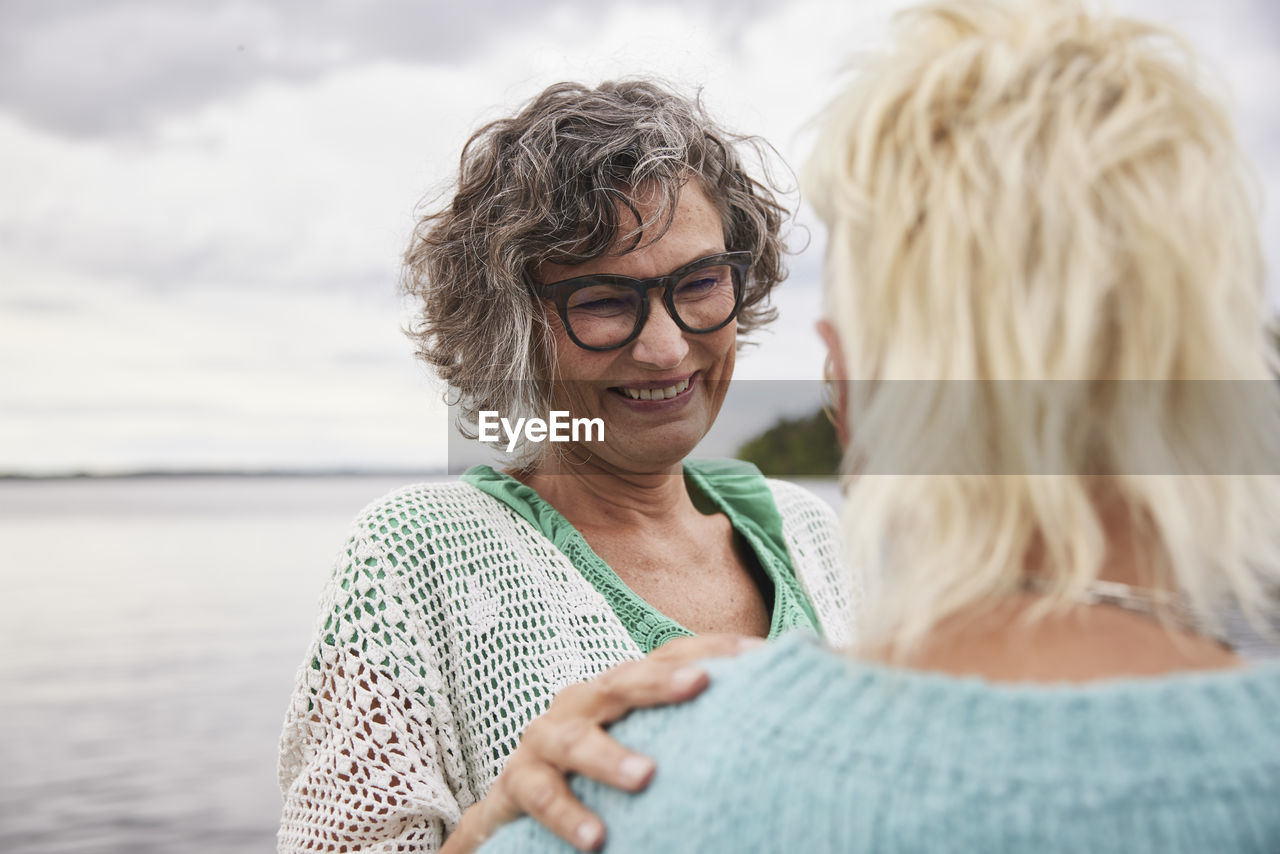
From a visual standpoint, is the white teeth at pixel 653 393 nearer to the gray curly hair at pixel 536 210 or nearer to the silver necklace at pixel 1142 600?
the gray curly hair at pixel 536 210

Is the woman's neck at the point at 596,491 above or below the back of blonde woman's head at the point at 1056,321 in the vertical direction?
below

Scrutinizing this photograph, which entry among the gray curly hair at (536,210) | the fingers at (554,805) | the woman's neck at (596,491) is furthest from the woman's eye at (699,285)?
the fingers at (554,805)

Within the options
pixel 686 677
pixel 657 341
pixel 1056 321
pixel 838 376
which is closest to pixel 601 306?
pixel 657 341

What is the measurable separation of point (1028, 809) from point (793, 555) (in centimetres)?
173

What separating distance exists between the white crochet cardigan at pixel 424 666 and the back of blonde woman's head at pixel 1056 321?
89 cm

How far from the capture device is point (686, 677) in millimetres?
1049

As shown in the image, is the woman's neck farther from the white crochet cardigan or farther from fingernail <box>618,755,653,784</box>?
fingernail <box>618,755,653,784</box>

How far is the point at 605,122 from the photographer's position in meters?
2.31

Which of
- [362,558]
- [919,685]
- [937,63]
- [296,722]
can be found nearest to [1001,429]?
[919,685]

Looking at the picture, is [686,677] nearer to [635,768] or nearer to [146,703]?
[635,768]

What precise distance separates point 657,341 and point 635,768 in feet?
4.40

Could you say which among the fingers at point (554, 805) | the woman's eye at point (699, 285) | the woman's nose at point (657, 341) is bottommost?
the fingers at point (554, 805)

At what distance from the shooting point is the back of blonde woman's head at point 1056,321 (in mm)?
881

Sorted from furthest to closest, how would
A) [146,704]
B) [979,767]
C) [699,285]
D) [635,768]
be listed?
[146,704] → [699,285] → [635,768] → [979,767]
